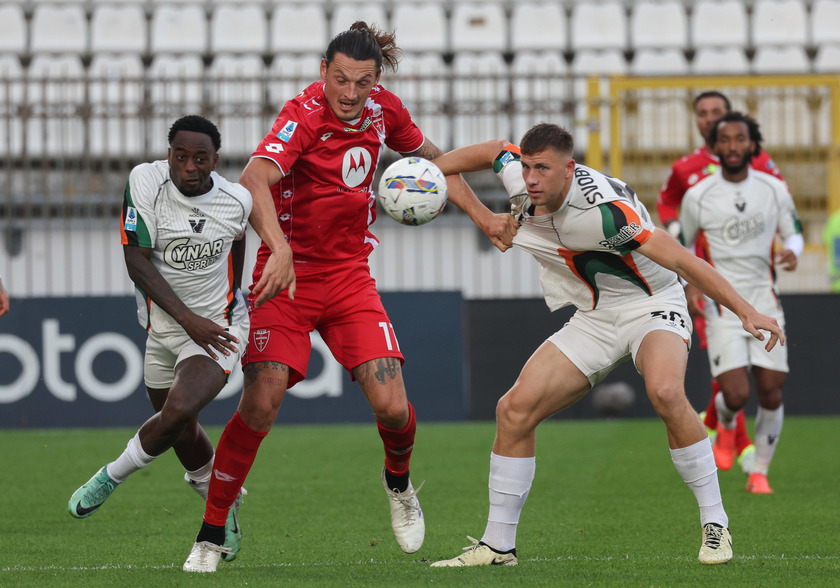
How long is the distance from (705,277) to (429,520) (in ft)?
8.07

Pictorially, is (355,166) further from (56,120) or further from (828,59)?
(828,59)

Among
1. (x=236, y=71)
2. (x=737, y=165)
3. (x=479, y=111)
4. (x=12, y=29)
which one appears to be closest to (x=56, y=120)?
(x=236, y=71)

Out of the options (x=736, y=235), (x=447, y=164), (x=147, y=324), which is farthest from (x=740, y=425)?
(x=147, y=324)

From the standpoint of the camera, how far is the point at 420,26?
1827 centimetres

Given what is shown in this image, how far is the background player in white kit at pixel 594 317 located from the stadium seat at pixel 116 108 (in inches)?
341

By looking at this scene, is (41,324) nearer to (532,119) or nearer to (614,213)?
(532,119)

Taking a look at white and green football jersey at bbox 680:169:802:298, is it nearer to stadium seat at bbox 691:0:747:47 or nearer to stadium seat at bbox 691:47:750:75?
stadium seat at bbox 691:47:750:75

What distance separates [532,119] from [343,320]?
28.0 feet

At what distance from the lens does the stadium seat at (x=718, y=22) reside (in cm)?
1833

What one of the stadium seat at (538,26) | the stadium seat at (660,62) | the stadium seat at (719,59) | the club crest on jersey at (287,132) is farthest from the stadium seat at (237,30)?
the club crest on jersey at (287,132)

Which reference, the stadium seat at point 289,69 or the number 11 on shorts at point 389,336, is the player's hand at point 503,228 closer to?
the number 11 on shorts at point 389,336

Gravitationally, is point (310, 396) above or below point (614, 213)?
below

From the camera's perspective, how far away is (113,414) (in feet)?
39.8

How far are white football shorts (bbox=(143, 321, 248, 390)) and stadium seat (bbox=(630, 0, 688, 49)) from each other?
14.1 metres
